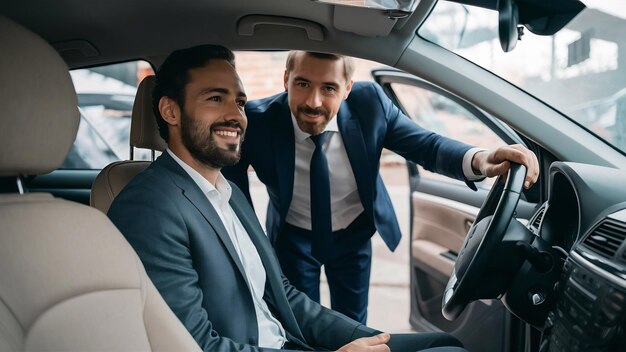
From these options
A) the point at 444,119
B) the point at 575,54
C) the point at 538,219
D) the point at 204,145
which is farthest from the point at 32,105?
the point at 444,119

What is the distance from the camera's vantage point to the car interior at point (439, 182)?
41.1 inches

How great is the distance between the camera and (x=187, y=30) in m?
1.82

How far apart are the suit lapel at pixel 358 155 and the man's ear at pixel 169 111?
25.2 inches

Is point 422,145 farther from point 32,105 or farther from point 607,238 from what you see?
point 32,105

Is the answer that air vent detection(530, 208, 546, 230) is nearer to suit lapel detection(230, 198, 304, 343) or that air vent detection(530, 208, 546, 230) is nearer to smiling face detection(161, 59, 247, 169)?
suit lapel detection(230, 198, 304, 343)

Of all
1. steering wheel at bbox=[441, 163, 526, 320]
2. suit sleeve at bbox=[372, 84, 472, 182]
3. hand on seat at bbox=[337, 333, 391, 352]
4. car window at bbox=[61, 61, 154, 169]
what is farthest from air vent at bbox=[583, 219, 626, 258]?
car window at bbox=[61, 61, 154, 169]

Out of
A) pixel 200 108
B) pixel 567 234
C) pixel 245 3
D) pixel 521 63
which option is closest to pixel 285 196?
pixel 200 108

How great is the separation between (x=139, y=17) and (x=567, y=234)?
1198 mm

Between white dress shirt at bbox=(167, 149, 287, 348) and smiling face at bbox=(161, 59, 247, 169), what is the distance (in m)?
0.06

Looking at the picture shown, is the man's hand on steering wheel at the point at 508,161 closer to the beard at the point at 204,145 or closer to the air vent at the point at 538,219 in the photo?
the air vent at the point at 538,219

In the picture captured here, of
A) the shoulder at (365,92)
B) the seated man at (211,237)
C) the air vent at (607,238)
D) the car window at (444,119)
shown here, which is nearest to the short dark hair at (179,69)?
the seated man at (211,237)

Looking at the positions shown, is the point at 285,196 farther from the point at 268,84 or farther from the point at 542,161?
the point at 268,84

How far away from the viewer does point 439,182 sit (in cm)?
266

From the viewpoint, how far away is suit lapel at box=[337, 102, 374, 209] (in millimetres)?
2156
